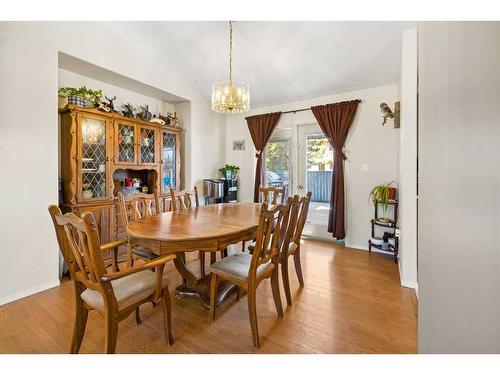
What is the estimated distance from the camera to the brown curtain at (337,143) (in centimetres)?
371

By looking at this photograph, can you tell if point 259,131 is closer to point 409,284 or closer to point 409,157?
point 409,157

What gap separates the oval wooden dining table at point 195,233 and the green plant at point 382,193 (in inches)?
73.7

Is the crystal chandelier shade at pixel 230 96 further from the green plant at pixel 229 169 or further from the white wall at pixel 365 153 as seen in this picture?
the green plant at pixel 229 169

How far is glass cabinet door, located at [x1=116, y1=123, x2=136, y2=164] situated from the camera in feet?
10.8

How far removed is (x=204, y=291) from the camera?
85.3 inches

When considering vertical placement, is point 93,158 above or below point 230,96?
below

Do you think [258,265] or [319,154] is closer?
[258,265]

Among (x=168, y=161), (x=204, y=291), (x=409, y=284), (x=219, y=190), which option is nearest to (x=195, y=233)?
(x=204, y=291)

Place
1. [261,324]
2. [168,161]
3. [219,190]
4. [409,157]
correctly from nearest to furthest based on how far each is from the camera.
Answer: [261,324], [409,157], [168,161], [219,190]

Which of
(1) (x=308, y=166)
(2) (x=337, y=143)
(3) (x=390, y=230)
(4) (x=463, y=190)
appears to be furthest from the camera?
(1) (x=308, y=166)

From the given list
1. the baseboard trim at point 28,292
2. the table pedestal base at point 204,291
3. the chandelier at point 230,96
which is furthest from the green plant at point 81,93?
the table pedestal base at point 204,291

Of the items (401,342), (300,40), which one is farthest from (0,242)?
(300,40)

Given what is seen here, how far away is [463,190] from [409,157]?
7.72ft
